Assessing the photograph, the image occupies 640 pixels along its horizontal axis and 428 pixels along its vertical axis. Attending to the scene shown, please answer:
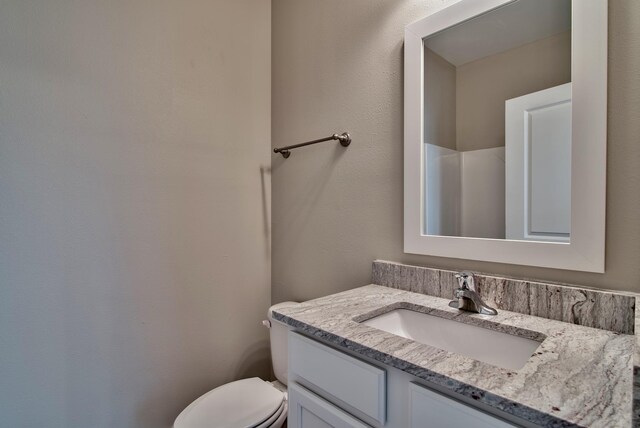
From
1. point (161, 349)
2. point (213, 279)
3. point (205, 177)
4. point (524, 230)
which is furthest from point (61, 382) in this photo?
point (524, 230)

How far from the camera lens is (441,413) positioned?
0.55m

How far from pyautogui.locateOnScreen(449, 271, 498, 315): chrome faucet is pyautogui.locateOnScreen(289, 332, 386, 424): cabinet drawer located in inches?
14.7

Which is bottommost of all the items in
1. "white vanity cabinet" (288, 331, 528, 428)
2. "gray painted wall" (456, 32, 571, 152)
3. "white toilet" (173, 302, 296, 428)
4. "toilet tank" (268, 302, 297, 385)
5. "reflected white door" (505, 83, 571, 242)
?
"white toilet" (173, 302, 296, 428)

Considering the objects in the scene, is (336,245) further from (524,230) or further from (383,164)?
(524,230)

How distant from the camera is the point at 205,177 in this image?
1479 millimetres

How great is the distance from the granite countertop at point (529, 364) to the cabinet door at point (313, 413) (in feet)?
0.51

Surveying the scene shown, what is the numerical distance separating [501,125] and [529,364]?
689 millimetres

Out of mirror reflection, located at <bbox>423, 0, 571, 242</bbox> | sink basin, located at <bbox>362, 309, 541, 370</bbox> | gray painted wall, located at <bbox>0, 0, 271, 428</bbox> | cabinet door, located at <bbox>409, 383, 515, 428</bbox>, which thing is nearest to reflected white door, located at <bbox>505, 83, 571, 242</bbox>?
mirror reflection, located at <bbox>423, 0, 571, 242</bbox>

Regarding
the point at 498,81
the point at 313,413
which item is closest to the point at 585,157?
the point at 498,81

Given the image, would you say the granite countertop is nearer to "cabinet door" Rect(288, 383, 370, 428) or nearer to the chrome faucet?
the chrome faucet

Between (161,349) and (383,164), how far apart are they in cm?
125

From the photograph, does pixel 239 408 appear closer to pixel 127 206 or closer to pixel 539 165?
pixel 127 206

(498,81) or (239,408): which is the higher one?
(498,81)

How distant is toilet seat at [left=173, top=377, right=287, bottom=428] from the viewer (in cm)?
109
